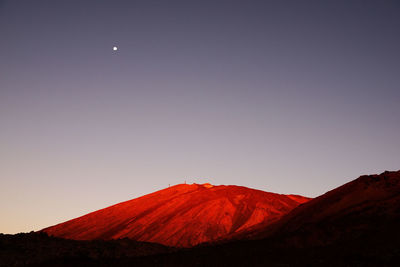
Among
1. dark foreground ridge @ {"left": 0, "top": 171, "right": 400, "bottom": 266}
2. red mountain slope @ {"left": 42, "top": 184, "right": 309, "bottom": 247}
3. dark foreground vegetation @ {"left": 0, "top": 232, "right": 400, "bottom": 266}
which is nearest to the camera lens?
dark foreground vegetation @ {"left": 0, "top": 232, "right": 400, "bottom": 266}

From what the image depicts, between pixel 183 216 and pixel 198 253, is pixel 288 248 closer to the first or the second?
pixel 198 253

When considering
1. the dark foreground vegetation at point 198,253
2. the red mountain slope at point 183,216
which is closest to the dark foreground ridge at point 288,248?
the dark foreground vegetation at point 198,253

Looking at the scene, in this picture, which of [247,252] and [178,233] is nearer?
[247,252]

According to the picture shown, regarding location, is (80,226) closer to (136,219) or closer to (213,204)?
(136,219)

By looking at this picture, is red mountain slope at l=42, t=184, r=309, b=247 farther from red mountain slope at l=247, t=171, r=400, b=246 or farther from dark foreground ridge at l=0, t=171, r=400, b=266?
dark foreground ridge at l=0, t=171, r=400, b=266

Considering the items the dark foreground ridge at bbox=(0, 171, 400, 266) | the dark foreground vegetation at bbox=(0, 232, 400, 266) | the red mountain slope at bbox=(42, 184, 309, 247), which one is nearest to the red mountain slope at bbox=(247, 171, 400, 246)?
the dark foreground ridge at bbox=(0, 171, 400, 266)

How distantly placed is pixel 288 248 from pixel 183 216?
35.1 metres

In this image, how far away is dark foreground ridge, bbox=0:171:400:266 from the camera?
19203 mm

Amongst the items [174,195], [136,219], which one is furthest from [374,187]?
Answer: [174,195]

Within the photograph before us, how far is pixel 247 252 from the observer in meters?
22.1

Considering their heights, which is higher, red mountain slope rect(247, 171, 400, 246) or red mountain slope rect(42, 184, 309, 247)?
red mountain slope rect(42, 184, 309, 247)

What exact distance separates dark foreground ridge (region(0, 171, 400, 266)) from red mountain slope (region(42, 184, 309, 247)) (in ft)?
59.8

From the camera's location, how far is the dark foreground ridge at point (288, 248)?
1920 cm

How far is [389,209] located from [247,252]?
10.9 meters
